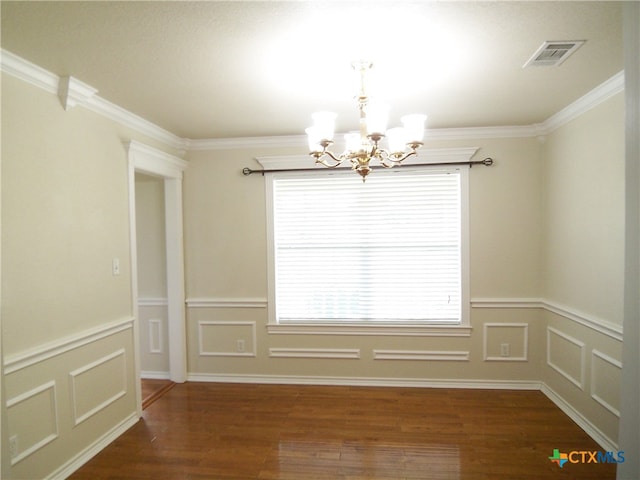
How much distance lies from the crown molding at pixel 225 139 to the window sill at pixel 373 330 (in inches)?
73.9

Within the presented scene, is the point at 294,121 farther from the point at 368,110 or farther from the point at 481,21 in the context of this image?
the point at 481,21

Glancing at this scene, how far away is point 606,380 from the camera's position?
256 centimetres

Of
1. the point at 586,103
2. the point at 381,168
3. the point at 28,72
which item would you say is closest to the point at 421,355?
the point at 381,168

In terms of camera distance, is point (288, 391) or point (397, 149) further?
point (288, 391)

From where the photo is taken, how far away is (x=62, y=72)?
2.20 m

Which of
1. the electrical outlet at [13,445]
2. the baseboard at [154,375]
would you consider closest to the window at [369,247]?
the baseboard at [154,375]

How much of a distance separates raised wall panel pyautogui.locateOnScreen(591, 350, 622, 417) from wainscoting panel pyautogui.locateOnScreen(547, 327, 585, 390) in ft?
0.48

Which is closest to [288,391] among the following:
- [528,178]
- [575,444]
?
[575,444]

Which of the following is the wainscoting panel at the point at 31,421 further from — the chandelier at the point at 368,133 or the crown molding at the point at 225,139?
the chandelier at the point at 368,133

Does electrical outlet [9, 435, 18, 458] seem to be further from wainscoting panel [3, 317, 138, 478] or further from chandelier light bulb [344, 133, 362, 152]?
chandelier light bulb [344, 133, 362, 152]

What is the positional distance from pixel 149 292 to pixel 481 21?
3844 mm

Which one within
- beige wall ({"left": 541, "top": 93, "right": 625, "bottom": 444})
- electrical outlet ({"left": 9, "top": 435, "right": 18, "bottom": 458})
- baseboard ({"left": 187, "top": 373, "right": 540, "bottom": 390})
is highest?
beige wall ({"left": 541, "top": 93, "right": 625, "bottom": 444})

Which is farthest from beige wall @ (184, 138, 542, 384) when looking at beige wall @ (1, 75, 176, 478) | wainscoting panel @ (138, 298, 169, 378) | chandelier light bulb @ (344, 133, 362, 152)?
chandelier light bulb @ (344, 133, 362, 152)

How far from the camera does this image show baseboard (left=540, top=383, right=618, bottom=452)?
252 centimetres
